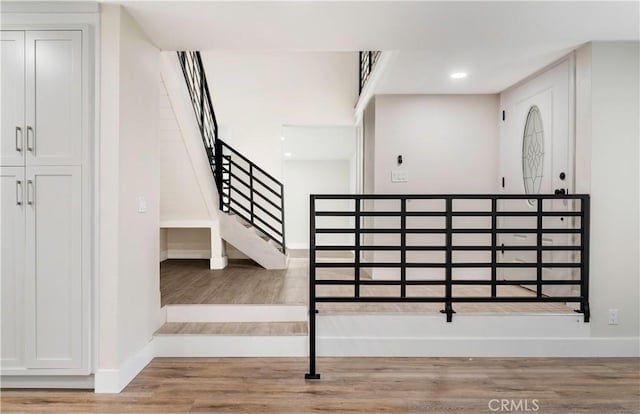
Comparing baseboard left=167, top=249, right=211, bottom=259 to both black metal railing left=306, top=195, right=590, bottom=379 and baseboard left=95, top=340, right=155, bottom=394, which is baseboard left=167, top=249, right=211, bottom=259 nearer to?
black metal railing left=306, top=195, right=590, bottom=379

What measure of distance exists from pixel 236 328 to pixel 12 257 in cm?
A: 163

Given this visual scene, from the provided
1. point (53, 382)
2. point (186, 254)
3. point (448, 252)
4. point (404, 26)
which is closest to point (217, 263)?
point (186, 254)

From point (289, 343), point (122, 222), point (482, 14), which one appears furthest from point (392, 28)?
point (289, 343)

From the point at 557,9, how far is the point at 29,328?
396 cm

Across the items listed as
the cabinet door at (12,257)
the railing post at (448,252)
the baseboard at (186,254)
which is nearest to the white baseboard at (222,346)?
the cabinet door at (12,257)

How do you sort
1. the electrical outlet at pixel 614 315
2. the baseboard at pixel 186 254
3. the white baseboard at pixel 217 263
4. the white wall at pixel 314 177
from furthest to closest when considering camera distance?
the white wall at pixel 314 177 → the baseboard at pixel 186 254 → the white baseboard at pixel 217 263 → the electrical outlet at pixel 614 315

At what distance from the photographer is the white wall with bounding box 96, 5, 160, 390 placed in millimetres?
2441

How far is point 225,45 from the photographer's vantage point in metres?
3.04

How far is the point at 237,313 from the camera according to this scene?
3373 millimetres

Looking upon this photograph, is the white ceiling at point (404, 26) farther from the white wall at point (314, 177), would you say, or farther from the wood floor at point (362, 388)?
the white wall at point (314, 177)

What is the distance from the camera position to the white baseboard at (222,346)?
9.89ft

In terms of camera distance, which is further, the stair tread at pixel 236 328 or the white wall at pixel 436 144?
the white wall at pixel 436 144

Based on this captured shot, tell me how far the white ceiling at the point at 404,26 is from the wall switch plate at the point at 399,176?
149cm

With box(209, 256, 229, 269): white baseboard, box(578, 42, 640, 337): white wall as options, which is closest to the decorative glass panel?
box(578, 42, 640, 337): white wall
